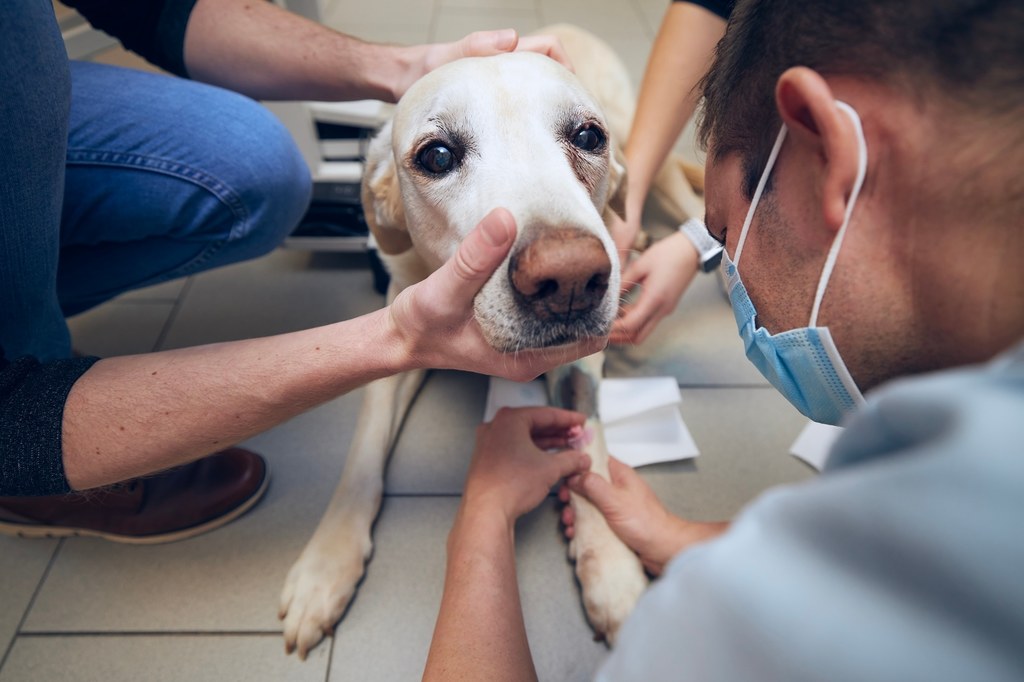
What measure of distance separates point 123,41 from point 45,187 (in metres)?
0.67

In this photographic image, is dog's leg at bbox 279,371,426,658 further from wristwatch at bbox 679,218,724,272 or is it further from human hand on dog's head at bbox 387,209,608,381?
wristwatch at bbox 679,218,724,272

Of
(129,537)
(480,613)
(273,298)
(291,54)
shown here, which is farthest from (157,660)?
(291,54)

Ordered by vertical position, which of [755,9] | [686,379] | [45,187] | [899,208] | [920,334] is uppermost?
[755,9]

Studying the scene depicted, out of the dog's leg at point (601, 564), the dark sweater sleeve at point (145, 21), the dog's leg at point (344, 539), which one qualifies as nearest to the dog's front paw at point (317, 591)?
the dog's leg at point (344, 539)

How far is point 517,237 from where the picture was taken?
80cm

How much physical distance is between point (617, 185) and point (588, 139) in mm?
293

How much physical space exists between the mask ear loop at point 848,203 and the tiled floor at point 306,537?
2.71 feet

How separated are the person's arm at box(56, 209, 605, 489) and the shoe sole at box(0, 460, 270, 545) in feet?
1.38

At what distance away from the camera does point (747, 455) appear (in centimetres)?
150

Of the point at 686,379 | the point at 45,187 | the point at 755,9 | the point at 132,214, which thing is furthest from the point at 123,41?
the point at 686,379

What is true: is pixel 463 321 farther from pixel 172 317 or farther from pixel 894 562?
pixel 172 317

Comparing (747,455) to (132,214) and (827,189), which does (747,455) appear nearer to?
(827,189)

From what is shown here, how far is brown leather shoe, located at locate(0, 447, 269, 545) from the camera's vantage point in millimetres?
1218

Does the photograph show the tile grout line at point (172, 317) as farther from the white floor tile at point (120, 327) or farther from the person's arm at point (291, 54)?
the person's arm at point (291, 54)
